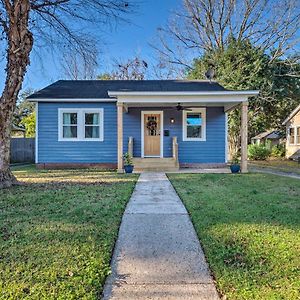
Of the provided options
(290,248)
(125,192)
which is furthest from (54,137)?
(290,248)

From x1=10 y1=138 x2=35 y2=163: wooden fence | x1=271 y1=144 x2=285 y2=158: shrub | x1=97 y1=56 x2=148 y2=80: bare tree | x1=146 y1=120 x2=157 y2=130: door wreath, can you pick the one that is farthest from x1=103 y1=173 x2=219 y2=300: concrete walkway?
x1=97 y1=56 x2=148 y2=80: bare tree

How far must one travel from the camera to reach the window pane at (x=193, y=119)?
43.8 ft

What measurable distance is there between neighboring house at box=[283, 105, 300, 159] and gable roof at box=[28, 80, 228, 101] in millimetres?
9711

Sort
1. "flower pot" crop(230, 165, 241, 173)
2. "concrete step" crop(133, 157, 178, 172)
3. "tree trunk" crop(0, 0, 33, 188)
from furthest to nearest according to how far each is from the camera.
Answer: "concrete step" crop(133, 157, 178, 172) → "flower pot" crop(230, 165, 241, 173) → "tree trunk" crop(0, 0, 33, 188)

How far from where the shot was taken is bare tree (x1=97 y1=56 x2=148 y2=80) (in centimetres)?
2767

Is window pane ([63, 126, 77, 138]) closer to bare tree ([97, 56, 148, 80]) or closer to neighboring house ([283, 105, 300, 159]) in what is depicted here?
neighboring house ([283, 105, 300, 159])

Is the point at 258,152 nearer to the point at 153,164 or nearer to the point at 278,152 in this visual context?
the point at 278,152

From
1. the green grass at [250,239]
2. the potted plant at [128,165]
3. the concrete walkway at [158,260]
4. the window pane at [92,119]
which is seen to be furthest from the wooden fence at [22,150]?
the concrete walkway at [158,260]

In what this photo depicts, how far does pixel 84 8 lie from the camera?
30.9 ft

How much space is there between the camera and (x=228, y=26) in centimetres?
2327

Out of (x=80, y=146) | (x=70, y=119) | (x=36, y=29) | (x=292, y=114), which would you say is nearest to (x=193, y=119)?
(x=80, y=146)

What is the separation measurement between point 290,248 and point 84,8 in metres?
9.02

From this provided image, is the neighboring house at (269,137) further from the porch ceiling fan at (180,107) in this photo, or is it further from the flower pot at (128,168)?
the flower pot at (128,168)

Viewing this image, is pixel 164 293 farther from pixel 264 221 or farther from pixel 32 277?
pixel 264 221
